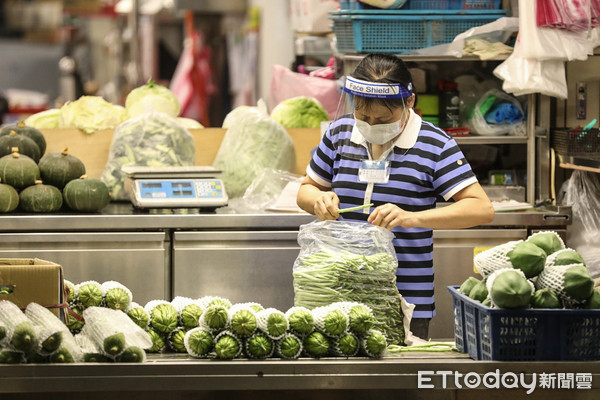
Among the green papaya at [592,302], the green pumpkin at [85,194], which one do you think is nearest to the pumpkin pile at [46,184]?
the green pumpkin at [85,194]

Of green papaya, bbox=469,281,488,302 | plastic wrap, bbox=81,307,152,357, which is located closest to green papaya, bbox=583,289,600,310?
green papaya, bbox=469,281,488,302

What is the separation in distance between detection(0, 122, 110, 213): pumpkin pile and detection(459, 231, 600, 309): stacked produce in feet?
8.31

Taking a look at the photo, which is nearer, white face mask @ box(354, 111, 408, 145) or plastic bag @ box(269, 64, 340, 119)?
white face mask @ box(354, 111, 408, 145)

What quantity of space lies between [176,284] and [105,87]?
8656 millimetres

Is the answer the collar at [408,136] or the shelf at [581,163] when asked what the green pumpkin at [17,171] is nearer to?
the collar at [408,136]

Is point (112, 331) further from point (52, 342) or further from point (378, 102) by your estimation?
point (378, 102)

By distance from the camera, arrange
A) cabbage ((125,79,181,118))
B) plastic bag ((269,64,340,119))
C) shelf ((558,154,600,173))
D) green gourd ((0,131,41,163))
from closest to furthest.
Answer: shelf ((558,154,600,173)) < green gourd ((0,131,41,163)) < cabbage ((125,79,181,118)) < plastic bag ((269,64,340,119))

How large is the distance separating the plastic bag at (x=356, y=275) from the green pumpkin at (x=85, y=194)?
193 cm

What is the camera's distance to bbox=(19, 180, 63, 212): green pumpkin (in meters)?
4.47

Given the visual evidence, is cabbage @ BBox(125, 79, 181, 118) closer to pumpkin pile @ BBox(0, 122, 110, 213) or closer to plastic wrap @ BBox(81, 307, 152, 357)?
pumpkin pile @ BBox(0, 122, 110, 213)

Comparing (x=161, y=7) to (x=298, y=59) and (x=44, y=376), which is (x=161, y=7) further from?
(x=44, y=376)

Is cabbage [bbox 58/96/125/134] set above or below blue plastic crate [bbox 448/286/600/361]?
above

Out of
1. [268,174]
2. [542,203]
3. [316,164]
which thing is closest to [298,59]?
[268,174]

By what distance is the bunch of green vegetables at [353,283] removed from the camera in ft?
8.91
